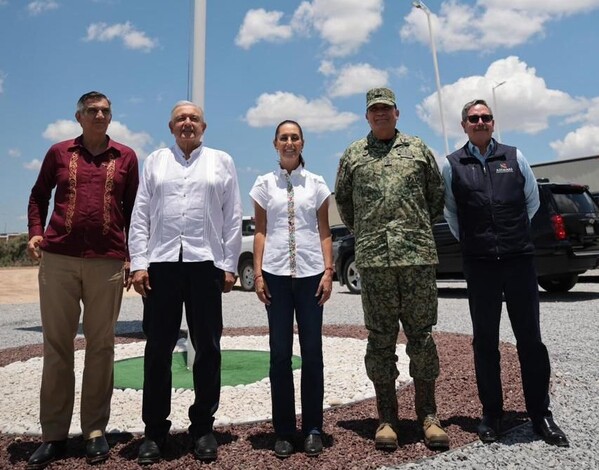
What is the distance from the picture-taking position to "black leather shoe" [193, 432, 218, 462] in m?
3.34

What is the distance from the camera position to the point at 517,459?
3.31m

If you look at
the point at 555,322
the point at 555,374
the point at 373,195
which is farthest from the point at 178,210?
the point at 555,322

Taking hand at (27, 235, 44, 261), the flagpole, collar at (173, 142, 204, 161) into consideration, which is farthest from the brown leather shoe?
the flagpole

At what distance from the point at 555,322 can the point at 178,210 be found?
6300mm

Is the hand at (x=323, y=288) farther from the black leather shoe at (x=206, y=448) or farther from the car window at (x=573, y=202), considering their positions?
the car window at (x=573, y=202)

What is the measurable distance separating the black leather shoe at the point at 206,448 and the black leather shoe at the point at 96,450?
51 centimetres

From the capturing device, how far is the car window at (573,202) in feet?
32.4

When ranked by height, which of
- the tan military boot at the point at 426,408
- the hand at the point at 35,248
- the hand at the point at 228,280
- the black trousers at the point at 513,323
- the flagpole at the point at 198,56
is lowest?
the tan military boot at the point at 426,408

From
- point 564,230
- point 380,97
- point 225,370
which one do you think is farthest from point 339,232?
point 380,97

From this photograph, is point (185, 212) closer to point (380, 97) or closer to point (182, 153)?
point (182, 153)

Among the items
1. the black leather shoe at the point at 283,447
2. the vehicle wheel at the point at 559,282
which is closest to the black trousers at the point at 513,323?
the black leather shoe at the point at 283,447

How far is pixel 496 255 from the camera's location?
12.0 feet

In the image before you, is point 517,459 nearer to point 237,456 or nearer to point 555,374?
point 237,456

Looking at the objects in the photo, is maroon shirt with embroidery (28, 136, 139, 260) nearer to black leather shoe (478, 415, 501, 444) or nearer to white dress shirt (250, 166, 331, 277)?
white dress shirt (250, 166, 331, 277)
